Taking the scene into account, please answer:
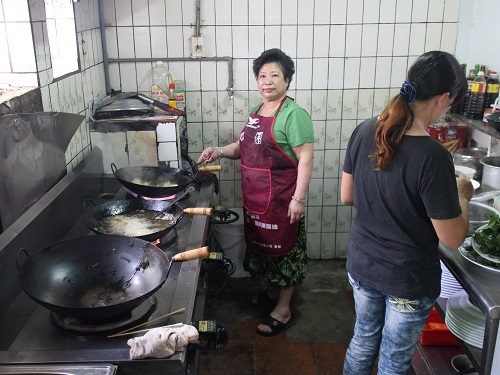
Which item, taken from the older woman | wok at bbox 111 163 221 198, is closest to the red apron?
the older woman

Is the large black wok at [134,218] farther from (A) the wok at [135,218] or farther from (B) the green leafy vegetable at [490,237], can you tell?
(B) the green leafy vegetable at [490,237]

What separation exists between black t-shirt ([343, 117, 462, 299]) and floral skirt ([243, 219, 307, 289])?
3.22 feet

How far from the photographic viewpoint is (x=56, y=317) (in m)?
1.42

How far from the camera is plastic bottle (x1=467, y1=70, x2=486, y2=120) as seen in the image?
8.99 ft

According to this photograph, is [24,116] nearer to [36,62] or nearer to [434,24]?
[36,62]

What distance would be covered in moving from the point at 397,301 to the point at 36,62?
1656 millimetres

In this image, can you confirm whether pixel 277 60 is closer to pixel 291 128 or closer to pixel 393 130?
pixel 291 128

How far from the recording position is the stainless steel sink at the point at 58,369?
4.01ft

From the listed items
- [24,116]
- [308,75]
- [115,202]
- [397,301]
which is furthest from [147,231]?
[308,75]

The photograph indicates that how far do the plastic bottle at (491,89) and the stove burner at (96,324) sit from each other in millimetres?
2296

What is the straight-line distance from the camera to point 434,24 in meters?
3.11

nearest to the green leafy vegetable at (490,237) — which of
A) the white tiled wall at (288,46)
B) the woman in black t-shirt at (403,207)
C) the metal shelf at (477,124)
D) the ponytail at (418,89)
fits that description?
the woman in black t-shirt at (403,207)

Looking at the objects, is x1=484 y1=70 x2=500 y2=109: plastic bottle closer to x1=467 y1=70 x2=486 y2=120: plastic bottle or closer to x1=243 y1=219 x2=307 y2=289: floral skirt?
x1=467 y1=70 x2=486 y2=120: plastic bottle

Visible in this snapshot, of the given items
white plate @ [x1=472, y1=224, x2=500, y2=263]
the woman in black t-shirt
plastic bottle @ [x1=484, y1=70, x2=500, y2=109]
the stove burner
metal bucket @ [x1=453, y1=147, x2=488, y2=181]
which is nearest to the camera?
the stove burner
